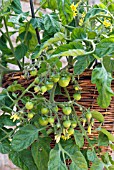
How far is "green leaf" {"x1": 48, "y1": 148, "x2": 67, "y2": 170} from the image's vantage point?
617 millimetres

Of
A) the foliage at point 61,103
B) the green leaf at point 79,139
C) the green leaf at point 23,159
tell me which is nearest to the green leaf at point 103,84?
the foliage at point 61,103

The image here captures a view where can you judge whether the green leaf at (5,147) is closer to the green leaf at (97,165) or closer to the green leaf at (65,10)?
the green leaf at (97,165)

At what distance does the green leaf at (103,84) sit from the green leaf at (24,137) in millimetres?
155

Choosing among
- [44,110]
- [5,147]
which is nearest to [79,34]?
[44,110]

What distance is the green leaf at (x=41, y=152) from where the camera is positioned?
0.66 meters

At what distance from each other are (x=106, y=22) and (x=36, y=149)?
31cm

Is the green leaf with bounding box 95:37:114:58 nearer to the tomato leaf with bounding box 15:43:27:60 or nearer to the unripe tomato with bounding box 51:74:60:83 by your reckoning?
the unripe tomato with bounding box 51:74:60:83

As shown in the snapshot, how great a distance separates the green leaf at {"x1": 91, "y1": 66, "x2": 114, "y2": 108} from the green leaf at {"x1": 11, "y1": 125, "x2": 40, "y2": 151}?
155 millimetres

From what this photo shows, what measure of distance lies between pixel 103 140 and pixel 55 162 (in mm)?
123

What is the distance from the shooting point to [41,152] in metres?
0.67

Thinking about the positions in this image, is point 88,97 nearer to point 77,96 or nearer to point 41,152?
point 77,96

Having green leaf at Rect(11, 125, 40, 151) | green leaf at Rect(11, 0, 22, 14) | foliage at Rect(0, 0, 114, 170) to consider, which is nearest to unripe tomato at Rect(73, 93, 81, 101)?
foliage at Rect(0, 0, 114, 170)

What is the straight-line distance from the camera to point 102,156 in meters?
0.70

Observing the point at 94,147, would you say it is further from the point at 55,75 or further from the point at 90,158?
the point at 55,75
